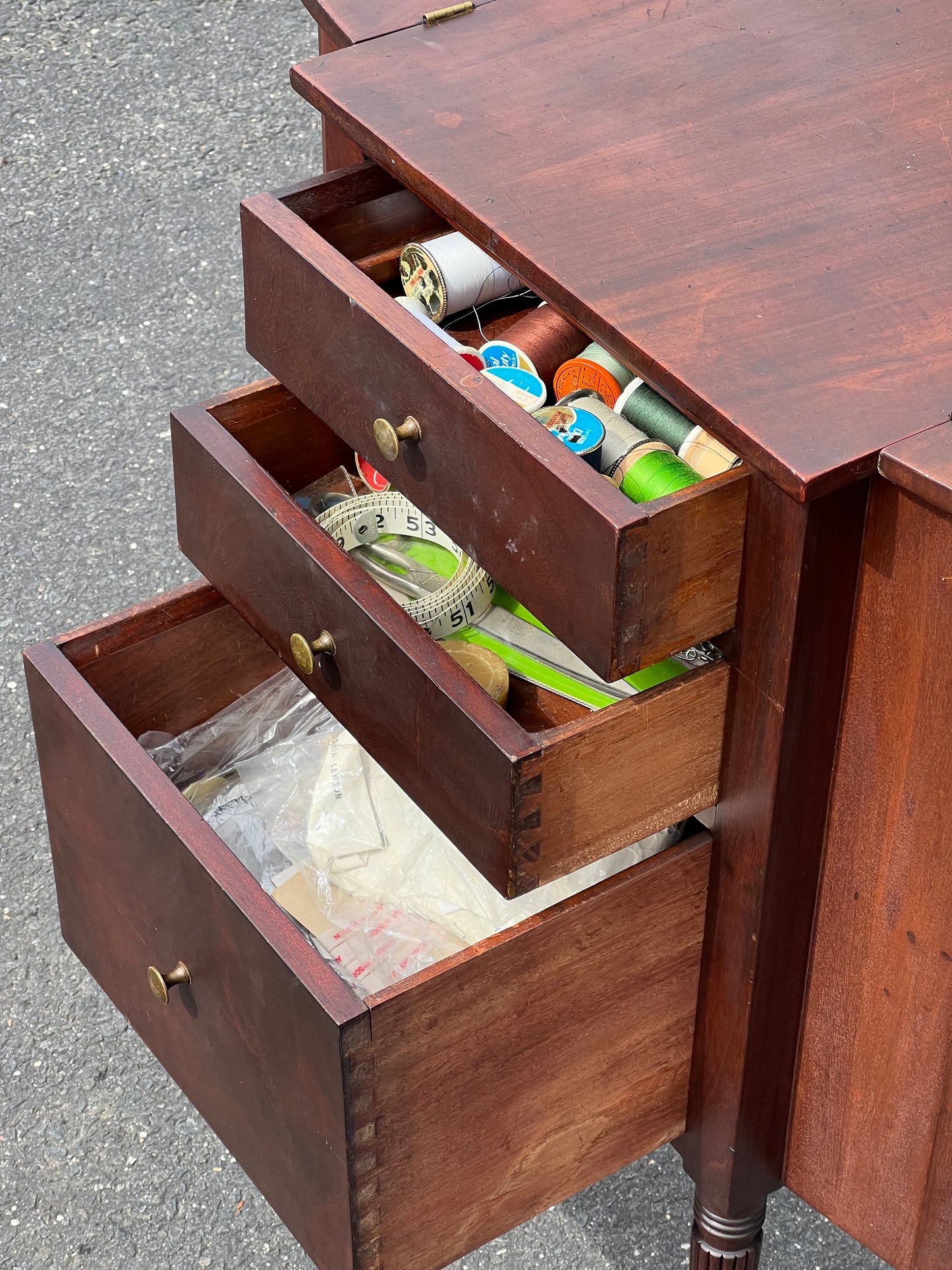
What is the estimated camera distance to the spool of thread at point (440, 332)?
85 cm

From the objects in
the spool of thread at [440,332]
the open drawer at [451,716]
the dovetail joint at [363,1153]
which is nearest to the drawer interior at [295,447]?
the open drawer at [451,716]

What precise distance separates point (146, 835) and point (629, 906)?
26 cm

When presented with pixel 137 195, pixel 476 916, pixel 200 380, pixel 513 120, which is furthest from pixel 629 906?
pixel 137 195

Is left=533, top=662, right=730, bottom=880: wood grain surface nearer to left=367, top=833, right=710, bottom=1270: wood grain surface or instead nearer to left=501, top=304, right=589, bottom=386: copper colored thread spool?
left=367, top=833, right=710, bottom=1270: wood grain surface

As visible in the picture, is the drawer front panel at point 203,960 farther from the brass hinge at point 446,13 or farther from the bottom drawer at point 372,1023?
the brass hinge at point 446,13

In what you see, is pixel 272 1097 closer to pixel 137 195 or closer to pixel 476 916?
pixel 476 916

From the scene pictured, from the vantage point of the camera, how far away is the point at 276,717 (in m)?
1.13

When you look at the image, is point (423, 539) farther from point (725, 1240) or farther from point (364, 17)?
point (725, 1240)

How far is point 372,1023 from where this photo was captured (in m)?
0.78

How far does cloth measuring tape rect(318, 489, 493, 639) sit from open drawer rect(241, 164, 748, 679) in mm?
109

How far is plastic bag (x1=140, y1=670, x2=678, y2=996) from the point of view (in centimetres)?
98

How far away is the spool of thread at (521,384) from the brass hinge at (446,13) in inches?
7.4

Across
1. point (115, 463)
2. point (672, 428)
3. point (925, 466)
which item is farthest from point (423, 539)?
point (115, 463)

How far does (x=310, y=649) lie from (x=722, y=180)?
1.02 feet
